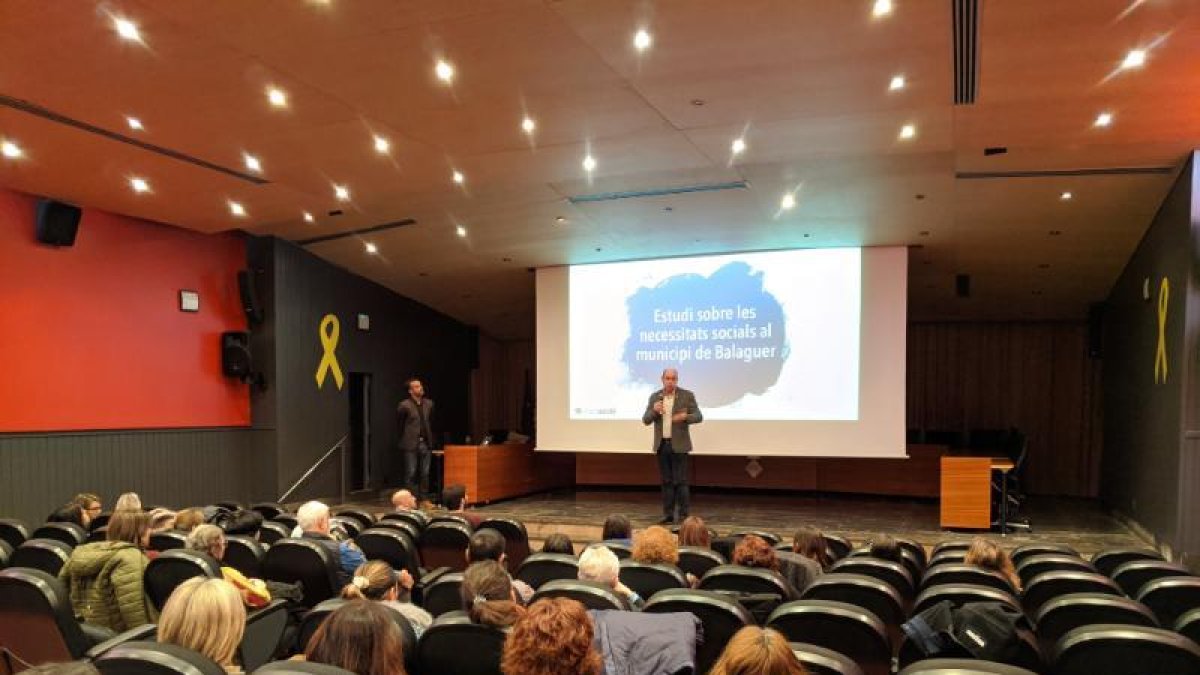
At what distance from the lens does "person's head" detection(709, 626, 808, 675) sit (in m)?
1.54

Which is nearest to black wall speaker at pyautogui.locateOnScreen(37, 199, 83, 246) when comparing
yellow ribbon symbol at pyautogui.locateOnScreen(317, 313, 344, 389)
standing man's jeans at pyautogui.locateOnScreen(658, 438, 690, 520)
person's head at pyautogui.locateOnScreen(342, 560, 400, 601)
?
yellow ribbon symbol at pyautogui.locateOnScreen(317, 313, 344, 389)

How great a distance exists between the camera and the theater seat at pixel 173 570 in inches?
125

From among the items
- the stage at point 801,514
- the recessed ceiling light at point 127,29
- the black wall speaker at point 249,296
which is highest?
the recessed ceiling light at point 127,29

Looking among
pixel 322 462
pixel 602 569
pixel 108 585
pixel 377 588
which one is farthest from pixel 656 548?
pixel 322 462

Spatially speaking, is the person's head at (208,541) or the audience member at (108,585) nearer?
the audience member at (108,585)

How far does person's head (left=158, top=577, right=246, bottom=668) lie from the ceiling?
323cm

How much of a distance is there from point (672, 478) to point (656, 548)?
15.2 feet

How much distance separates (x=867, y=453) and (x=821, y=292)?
1879mm

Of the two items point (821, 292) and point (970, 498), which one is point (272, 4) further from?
point (970, 498)

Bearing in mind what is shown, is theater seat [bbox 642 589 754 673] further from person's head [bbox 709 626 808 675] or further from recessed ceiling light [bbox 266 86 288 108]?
recessed ceiling light [bbox 266 86 288 108]

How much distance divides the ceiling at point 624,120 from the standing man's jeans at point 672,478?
256cm

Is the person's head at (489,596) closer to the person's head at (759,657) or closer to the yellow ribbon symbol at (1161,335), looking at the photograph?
the person's head at (759,657)

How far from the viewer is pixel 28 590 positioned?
108 inches

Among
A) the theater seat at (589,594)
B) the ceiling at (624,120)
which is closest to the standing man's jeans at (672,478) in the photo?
the ceiling at (624,120)
